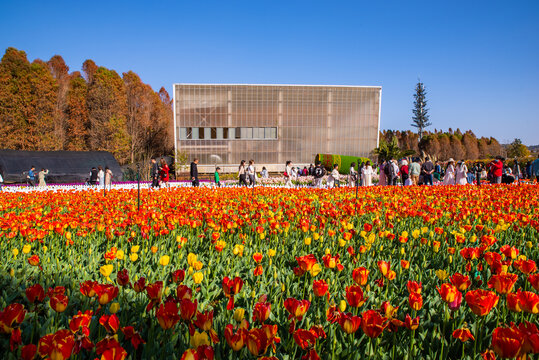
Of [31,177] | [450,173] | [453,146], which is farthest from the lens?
[453,146]

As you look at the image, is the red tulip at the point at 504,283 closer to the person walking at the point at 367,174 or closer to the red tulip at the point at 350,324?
the red tulip at the point at 350,324

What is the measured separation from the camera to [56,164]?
23.9 meters

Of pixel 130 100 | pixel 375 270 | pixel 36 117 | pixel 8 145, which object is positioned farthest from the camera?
pixel 130 100

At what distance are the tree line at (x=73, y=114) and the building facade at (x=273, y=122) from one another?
6326 mm

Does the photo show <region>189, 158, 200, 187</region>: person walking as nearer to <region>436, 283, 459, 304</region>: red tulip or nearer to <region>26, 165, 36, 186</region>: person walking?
<region>26, 165, 36, 186</region>: person walking

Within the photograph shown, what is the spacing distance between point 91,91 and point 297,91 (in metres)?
24.1

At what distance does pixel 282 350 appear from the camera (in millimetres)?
2094

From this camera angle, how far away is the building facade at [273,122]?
41.0 m

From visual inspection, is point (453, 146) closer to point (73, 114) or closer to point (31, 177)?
point (73, 114)

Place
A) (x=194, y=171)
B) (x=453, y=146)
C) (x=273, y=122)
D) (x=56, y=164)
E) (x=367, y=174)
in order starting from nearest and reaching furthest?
(x=194, y=171)
(x=367, y=174)
(x=56, y=164)
(x=273, y=122)
(x=453, y=146)

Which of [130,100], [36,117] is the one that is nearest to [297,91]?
[130,100]

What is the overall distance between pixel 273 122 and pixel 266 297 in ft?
134

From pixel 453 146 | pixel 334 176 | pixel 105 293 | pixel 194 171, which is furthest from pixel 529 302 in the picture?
pixel 453 146

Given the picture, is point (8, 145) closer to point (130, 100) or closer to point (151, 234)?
point (130, 100)
